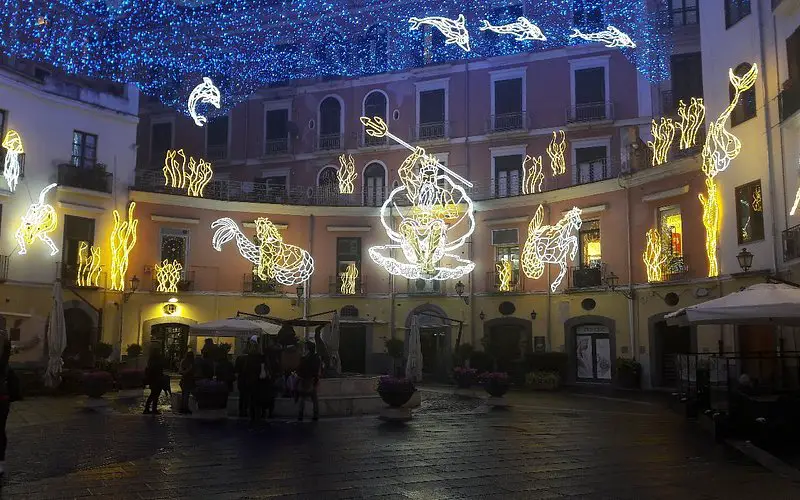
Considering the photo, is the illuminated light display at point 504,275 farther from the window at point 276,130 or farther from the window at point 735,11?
the window at point 735,11

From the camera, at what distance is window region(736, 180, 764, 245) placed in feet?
60.5

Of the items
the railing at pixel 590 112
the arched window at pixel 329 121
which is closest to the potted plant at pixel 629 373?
the railing at pixel 590 112

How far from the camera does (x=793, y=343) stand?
55.0 feet

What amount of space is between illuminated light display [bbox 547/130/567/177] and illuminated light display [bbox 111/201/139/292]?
16.7 m

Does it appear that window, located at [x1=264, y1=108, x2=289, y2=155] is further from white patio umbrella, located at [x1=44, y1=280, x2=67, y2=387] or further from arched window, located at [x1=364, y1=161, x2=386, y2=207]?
white patio umbrella, located at [x1=44, y1=280, x2=67, y2=387]

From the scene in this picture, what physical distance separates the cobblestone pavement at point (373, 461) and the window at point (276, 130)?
21.3m

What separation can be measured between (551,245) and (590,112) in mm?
5998

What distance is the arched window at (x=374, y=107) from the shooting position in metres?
31.9

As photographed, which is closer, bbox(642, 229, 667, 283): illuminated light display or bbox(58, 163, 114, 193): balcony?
bbox(642, 229, 667, 283): illuminated light display

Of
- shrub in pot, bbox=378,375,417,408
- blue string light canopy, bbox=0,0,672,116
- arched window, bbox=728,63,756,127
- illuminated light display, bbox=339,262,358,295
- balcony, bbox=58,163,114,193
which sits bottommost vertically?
shrub in pot, bbox=378,375,417,408

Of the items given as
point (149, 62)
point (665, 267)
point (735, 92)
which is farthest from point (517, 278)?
point (149, 62)

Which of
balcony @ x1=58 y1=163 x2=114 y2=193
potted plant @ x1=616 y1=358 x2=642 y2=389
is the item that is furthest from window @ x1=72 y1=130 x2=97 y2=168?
potted plant @ x1=616 y1=358 x2=642 y2=389

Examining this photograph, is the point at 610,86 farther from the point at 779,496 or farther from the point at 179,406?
the point at 779,496

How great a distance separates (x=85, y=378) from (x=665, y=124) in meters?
18.7
